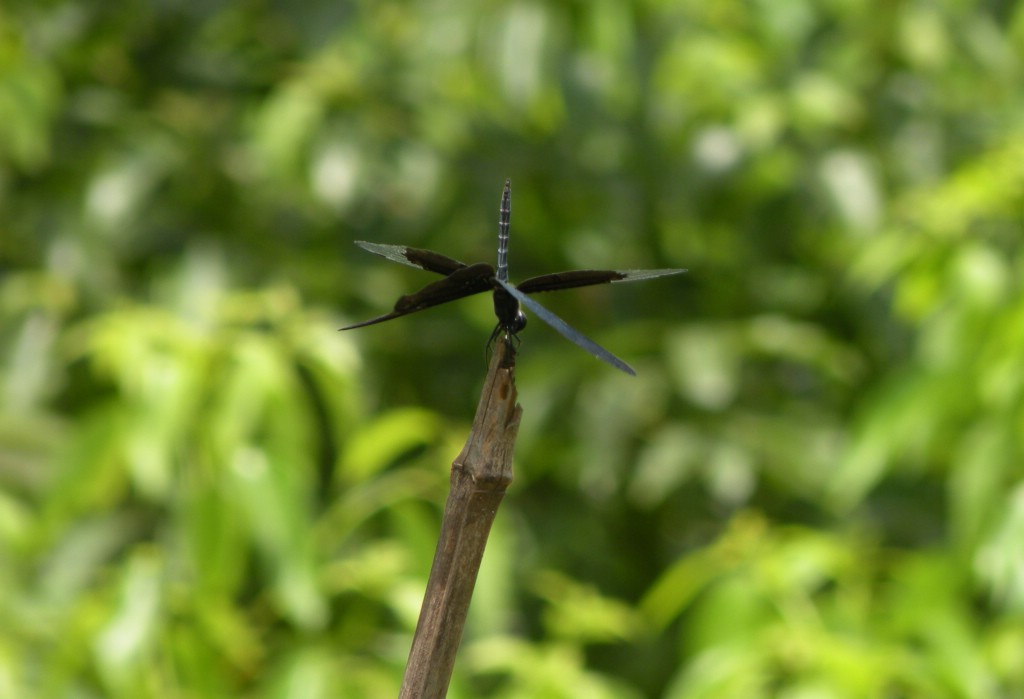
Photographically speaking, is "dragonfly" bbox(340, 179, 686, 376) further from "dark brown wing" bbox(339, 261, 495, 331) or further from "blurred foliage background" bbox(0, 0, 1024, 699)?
"blurred foliage background" bbox(0, 0, 1024, 699)

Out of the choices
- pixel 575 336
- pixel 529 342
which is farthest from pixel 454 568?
pixel 529 342

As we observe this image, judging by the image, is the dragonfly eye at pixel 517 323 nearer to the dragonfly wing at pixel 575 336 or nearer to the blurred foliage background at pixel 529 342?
the dragonfly wing at pixel 575 336

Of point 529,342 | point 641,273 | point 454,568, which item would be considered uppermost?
point 529,342

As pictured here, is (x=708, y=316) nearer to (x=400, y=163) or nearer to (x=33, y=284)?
(x=400, y=163)

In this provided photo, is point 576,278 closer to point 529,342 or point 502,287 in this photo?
point 502,287

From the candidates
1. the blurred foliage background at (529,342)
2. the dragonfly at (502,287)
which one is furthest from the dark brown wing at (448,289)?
the blurred foliage background at (529,342)

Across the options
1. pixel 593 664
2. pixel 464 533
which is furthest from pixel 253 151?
pixel 464 533

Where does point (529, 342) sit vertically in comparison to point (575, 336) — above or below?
above

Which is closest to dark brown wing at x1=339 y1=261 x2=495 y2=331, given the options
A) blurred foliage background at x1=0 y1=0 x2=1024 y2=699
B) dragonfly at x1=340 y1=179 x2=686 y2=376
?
dragonfly at x1=340 y1=179 x2=686 y2=376
